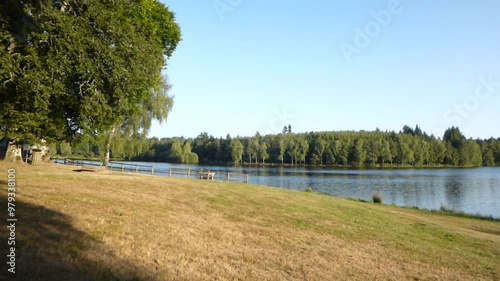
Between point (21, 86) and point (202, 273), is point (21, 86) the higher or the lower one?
the higher one

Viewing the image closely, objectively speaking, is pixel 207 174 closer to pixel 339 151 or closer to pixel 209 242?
pixel 209 242

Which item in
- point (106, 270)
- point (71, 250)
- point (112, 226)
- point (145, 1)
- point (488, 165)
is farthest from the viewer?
point (488, 165)

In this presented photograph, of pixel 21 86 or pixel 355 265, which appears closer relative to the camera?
pixel 355 265

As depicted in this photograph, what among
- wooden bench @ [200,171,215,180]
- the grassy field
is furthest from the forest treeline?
the grassy field

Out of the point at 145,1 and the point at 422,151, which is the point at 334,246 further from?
the point at 422,151

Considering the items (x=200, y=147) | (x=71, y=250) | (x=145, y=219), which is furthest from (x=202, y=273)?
(x=200, y=147)

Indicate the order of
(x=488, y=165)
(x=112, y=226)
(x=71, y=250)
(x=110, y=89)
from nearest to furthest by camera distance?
(x=71, y=250) < (x=112, y=226) < (x=110, y=89) < (x=488, y=165)

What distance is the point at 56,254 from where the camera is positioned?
6.56 m

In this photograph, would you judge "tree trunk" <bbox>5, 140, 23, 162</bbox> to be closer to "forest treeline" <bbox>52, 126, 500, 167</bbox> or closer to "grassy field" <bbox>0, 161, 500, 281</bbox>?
"grassy field" <bbox>0, 161, 500, 281</bbox>

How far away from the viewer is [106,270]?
6.30 m

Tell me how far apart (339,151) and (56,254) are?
13678 centimetres

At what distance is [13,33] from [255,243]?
11905 millimetres

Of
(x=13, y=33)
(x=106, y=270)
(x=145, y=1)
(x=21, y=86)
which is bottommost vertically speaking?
(x=106, y=270)

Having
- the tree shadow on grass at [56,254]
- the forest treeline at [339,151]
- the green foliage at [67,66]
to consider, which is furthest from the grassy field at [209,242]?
the forest treeline at [339,151]
